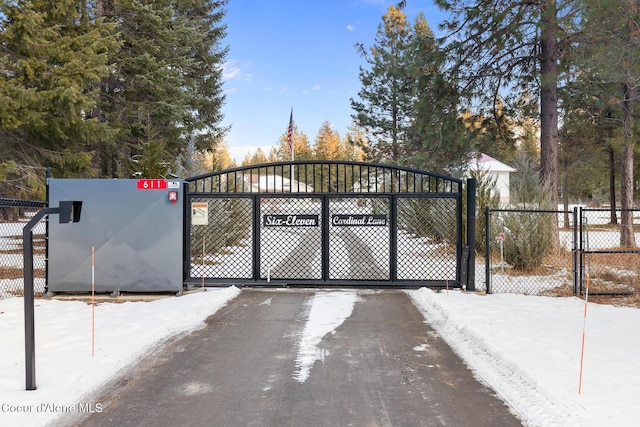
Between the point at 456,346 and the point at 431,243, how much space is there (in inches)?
401

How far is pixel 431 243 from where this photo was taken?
1638cm

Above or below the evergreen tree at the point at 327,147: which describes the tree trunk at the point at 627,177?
below

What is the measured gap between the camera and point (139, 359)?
5.84 m

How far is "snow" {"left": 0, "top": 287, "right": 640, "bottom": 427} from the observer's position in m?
4.37

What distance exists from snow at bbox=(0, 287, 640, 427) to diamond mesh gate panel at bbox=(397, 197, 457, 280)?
2.49m

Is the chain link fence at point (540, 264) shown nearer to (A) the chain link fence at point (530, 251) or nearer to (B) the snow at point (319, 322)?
(A) the chain link fence at point (530, 251)

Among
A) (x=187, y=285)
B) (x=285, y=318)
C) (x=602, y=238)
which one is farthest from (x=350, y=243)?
(x=602, y=238)

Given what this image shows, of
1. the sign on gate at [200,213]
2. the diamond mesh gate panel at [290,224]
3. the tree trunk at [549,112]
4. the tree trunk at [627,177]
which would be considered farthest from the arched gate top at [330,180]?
the tree trunk at [627,177]

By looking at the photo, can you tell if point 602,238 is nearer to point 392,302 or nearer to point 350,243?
point 350,243

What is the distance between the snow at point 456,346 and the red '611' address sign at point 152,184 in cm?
219

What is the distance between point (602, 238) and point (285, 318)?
2104 centimetres

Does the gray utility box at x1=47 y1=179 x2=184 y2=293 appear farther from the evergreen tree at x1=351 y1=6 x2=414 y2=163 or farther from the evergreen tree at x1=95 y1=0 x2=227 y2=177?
the evergreen tree at x1=351 y1=6 x2=414 y2=163

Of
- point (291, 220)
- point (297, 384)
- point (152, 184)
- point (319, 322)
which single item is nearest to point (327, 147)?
point (291, 220)

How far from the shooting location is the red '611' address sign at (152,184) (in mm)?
9750
